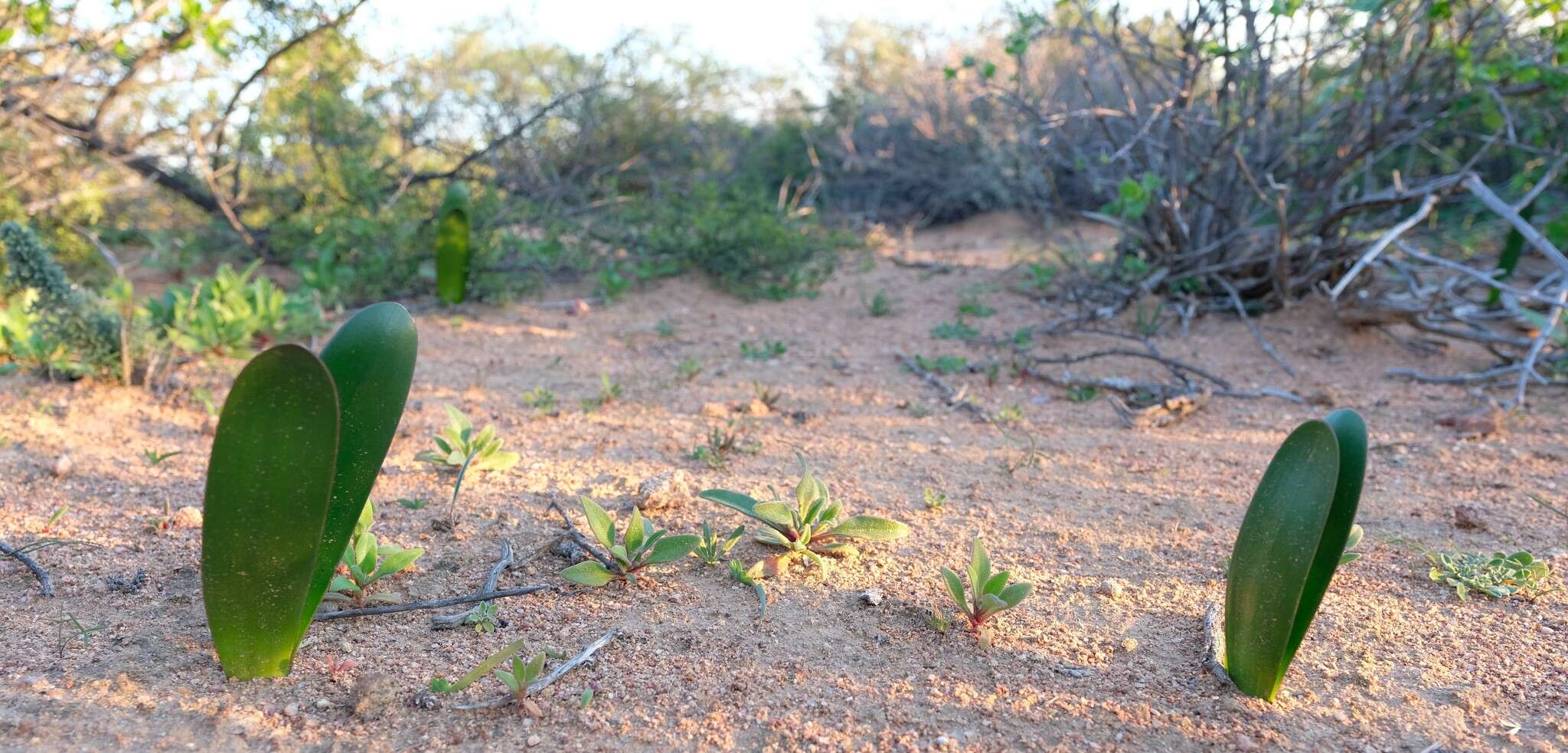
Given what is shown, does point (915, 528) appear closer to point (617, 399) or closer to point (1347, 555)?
point (1347, 555)

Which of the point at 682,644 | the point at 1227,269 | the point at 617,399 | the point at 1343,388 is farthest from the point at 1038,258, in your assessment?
the point at 682,644

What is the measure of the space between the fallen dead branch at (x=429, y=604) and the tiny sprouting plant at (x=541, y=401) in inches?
49.0

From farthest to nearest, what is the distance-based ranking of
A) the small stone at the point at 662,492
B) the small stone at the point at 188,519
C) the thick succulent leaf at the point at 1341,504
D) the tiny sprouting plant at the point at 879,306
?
the tiny sprouting plant at the point at 879,306
the small stone at the point at 662,492
the small stone at the point at 188,519
the thick succulent leaf at the point at 1341,504

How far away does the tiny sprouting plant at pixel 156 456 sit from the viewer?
2.21 meters

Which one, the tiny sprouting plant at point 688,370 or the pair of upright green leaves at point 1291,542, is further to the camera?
the tiny sprouting plant at point 688,370

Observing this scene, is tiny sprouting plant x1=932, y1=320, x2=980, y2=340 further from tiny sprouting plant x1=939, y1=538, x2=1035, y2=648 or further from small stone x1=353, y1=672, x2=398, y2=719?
small stone x1=353, y1=672, x2=398, y2=719

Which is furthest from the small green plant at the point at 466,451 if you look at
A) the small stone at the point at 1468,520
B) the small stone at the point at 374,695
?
the small stone at the point at 1468,520

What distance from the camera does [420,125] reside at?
5832 mm

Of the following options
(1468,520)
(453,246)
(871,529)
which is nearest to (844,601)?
(871,529)

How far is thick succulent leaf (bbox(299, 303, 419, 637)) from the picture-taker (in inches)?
48.6

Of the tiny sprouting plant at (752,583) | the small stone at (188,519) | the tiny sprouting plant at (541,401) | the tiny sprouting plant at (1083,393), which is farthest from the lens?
the tiny sprouting plant at (1083,393)

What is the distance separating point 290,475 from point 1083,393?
2.76m

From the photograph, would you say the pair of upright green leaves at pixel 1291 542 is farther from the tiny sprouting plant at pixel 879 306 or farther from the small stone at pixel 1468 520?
the tiny sprouting plant at pixel 879 306

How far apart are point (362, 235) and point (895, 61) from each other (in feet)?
17.3
